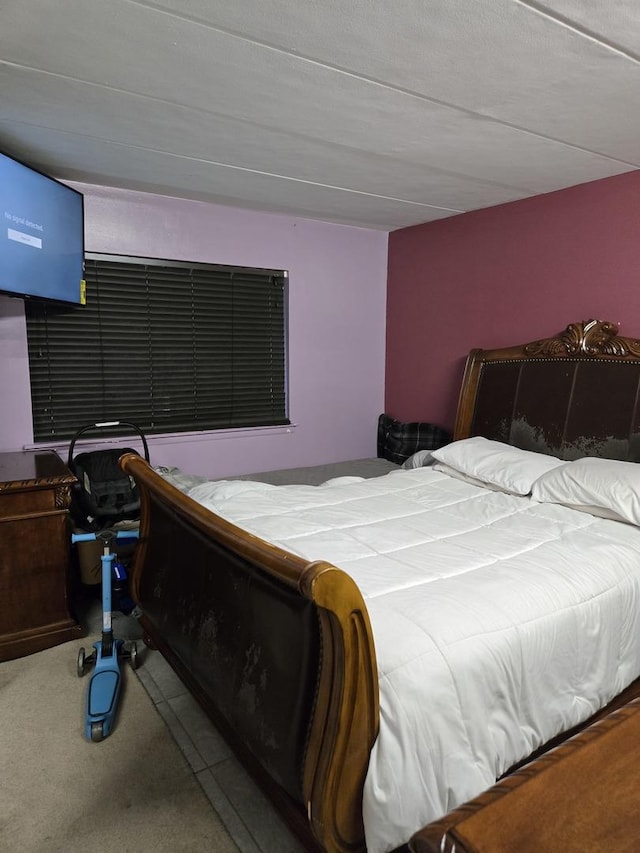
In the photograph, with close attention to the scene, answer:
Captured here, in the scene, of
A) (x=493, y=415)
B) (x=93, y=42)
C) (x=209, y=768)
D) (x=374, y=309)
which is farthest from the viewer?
(x=374, y=309)

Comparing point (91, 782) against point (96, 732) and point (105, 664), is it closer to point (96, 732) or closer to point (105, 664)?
point (96, 732)

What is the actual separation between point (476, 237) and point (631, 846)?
338cm

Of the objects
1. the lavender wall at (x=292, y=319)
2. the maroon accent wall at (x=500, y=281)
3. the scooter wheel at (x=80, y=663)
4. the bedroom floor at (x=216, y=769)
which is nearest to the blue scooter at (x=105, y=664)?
the scooter wheel at (x=80, y=663)

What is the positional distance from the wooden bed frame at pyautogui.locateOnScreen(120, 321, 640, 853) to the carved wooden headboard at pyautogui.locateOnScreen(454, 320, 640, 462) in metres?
0.02

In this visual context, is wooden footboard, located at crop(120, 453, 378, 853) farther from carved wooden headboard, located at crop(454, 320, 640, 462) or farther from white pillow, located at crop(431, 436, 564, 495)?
carved wooden headboard, located at crop(454, 320, 640, 462)

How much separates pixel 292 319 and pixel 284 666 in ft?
9.49

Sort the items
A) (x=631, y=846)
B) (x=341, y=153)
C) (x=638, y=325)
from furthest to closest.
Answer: (x=638, y=325) → (x=341, y=153) → (x=631, y=846)

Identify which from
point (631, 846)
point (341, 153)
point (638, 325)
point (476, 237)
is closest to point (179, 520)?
point (631, 846)

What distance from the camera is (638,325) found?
280cm

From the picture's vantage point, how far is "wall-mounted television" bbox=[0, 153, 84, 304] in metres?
2.45

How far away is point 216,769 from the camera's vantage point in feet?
5.81

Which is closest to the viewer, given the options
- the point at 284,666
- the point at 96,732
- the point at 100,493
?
the point at 284,666

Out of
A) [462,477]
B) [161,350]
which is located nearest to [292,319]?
[161,350]

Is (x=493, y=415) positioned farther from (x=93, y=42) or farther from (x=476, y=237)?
(x=93, y=42)
